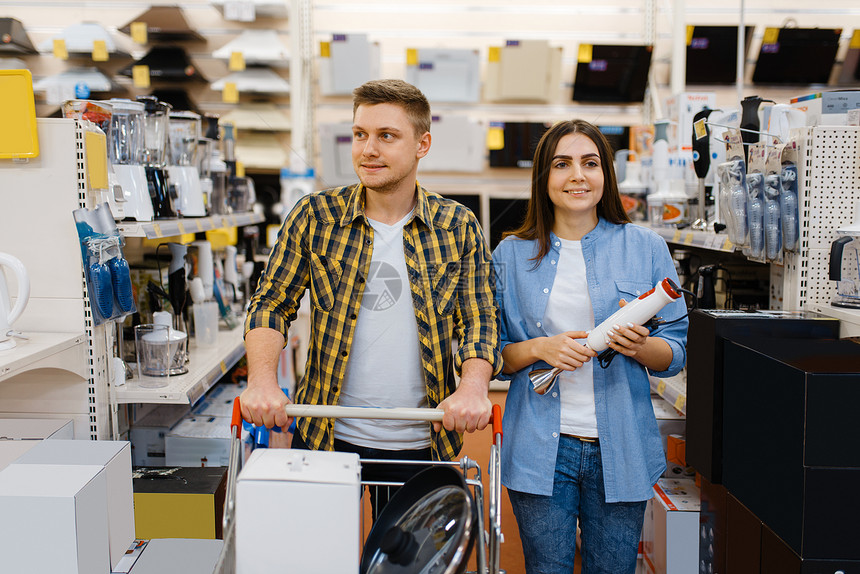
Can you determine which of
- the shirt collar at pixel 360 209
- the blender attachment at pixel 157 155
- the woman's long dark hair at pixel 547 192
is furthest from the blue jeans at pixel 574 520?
the blender attachment at pixel 157 155

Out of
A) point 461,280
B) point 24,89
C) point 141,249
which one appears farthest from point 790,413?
point 141,249

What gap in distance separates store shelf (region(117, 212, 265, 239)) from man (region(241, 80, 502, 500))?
0.74m

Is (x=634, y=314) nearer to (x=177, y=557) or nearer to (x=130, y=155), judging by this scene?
(x=177, y=557)

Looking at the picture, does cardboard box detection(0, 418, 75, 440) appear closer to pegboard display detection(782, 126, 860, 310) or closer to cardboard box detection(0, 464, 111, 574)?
cardboard box detection(0, 464, 111, 574)

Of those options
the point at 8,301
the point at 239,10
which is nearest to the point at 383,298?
the point at 8,301

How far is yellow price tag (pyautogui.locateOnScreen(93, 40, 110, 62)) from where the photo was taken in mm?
4816

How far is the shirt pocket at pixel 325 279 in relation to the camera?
165 centimetres

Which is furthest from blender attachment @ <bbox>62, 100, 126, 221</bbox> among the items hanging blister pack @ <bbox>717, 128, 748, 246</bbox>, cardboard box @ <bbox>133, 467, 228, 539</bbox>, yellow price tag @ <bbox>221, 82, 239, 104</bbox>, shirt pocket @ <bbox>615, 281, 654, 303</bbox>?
yellow price tag @ <bbox>221, 82, 239, 104</bbox>

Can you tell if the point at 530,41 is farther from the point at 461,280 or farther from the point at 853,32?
the point at 461,280

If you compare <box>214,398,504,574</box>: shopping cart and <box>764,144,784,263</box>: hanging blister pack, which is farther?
<box>764,144,784,263</box>: hanging blister pack

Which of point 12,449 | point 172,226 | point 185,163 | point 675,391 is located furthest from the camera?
point 185,163

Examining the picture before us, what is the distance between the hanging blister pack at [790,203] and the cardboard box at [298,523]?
133 centimetres

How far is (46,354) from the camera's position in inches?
72.0

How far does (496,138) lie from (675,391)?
2976 mm
